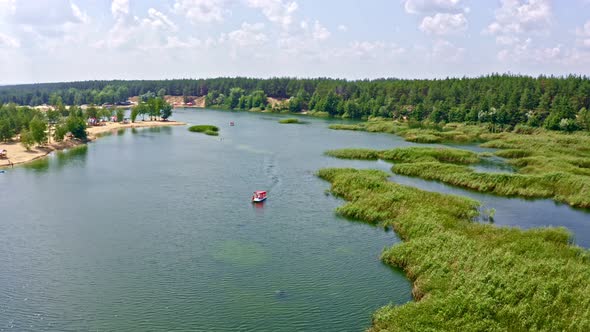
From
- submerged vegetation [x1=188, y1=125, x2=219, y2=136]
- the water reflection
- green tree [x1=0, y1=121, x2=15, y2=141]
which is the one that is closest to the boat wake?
the water reflection

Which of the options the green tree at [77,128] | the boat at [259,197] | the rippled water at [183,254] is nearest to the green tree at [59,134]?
the green tree at [77,128]

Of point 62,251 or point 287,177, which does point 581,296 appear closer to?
point 62,251

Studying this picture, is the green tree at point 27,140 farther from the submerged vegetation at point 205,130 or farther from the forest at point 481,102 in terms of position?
the forest at point 481,102

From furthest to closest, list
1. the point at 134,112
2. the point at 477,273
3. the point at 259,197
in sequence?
the point at 134,112 < the point at 259,197 < the point at 477,273

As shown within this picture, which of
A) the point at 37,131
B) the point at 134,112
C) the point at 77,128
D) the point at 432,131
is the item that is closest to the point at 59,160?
the point at 37,131

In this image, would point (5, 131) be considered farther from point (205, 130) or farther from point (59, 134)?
point (205, 130)

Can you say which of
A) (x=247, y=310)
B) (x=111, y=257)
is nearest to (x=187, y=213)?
(x=111, y=257)
